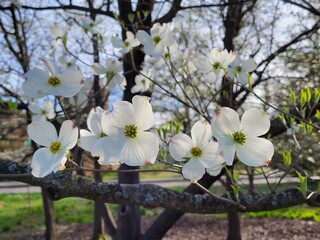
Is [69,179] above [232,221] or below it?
above

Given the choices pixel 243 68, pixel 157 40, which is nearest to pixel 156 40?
pixel 157 40

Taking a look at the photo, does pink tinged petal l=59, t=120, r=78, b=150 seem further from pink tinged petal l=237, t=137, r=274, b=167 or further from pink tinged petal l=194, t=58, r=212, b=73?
pink tinged petal l=194, t=58, r=212, b=73

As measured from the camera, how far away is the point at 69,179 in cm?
141

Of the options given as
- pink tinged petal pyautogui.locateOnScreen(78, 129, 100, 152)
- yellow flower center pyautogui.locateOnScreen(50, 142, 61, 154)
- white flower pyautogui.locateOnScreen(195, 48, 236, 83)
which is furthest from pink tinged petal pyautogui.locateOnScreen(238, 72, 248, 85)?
yellow flower center pyautogui.locateOnScreen(50, 142, 61, 154)

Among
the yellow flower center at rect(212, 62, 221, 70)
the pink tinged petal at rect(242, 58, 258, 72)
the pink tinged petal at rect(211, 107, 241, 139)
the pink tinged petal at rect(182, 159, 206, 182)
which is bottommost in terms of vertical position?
the pink tinged petal at rect(182, 159, 206, 182)

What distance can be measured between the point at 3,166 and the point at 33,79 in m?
0.63

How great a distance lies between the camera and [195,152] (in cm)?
96

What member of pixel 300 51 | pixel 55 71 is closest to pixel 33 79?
pixel 55 71

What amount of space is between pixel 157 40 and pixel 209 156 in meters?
0.74

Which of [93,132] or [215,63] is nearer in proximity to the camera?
[93,132]

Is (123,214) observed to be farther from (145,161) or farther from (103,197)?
(145,161)

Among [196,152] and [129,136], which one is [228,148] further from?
[129,136]

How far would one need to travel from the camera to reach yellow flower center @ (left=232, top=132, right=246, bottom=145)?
2.88 feet

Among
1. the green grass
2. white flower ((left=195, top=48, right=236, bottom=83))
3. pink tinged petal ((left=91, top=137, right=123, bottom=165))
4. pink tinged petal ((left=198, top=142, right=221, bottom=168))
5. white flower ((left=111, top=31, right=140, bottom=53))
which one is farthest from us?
the green grass
